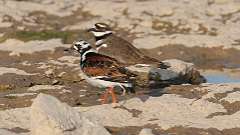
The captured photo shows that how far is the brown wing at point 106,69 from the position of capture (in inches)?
496

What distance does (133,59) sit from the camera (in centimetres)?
1442

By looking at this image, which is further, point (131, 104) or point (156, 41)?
point (156, 41)

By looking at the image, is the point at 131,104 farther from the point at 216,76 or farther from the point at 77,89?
the point at 216,76

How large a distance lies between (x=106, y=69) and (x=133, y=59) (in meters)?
1.82

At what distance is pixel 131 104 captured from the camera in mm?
13367

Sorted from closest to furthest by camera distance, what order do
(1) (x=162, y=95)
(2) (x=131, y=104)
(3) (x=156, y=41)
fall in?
(2) (x=131, y=104), (1) (x=162, y=95), (3) (x=156, y=41)

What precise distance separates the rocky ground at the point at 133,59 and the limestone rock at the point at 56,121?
0.11 metres

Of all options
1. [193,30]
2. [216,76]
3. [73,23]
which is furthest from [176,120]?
[73,23]

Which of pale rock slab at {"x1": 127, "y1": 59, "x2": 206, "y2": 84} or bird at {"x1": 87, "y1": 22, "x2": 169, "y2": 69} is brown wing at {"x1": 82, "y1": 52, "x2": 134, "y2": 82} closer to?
bird at {"x1": 87, "y1": 22, "x2": 169, "y2": 69}

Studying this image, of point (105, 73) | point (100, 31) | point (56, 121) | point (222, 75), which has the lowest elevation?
point (222, 75)

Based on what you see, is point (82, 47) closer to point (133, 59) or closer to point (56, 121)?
point (133, 59)

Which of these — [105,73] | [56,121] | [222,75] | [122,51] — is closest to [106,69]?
[105,73]

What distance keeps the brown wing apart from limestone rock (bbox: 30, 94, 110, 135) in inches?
83.1

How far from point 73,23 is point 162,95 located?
1290 centimetres
